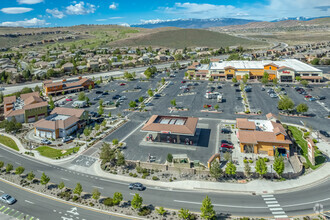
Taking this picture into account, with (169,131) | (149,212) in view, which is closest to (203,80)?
(169,131)

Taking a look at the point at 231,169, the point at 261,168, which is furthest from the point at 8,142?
the point at 261,168

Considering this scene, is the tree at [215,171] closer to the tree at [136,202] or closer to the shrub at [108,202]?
the tree at [136,202]

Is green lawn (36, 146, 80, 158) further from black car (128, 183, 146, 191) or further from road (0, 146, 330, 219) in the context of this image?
black car (128, 183, 146, 191)

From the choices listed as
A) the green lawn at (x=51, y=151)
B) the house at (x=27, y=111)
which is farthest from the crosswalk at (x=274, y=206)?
the house at (x=27, y=111)

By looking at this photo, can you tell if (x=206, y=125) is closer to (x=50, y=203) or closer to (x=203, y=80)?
(x=50, y=203)

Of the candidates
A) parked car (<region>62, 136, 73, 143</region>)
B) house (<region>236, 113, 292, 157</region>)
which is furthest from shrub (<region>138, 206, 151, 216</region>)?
→ parked car (<region>62, 136, 73, 143</region>)

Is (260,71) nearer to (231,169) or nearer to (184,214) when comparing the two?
(231,169)
